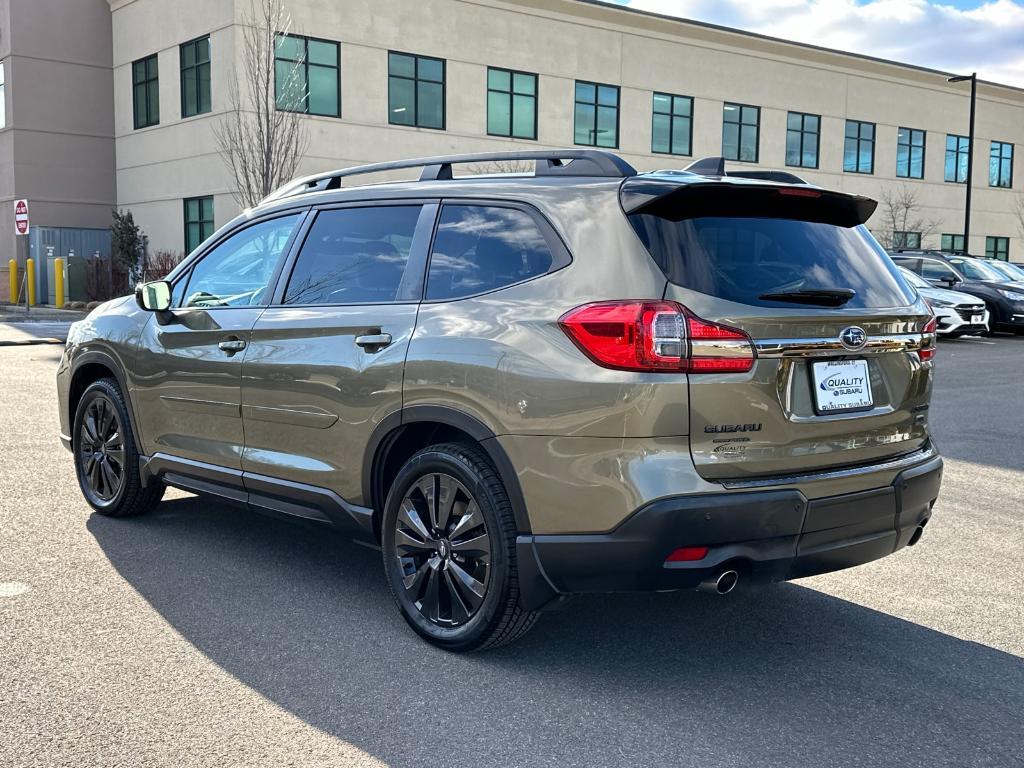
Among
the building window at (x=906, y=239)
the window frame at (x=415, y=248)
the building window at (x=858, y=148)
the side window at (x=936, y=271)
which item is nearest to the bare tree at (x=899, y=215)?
the building window at (x=906, y=239)

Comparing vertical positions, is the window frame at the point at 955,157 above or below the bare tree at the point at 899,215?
above

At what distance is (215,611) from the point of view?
15.6ft

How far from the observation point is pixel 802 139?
1628 inches

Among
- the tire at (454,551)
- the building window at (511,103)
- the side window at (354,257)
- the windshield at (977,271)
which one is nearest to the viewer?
the tire at (454,551)

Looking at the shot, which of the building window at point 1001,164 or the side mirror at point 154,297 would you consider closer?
the side mirror at point 154,297

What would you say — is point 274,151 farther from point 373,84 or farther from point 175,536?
point 175,536

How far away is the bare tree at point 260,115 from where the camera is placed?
28125mm

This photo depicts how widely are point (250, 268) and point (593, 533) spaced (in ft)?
8.68

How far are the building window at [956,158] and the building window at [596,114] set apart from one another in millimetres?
18375

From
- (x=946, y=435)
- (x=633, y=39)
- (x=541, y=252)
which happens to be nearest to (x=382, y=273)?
(x=541, y=252)

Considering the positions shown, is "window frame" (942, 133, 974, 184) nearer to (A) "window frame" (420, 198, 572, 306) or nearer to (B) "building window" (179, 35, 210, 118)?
(B) "building window" (179, 35, 210, 118)

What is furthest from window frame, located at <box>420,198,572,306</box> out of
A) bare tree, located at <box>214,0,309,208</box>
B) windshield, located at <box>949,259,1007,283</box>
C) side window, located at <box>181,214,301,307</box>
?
bare tree, located at <box>214,0,309,208</box>

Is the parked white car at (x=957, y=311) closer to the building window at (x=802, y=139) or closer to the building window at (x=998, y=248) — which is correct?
the building window at (x=802, y=139)

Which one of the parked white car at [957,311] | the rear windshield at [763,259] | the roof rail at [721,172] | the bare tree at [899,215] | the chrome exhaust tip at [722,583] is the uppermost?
the bare tree at [899,215]
